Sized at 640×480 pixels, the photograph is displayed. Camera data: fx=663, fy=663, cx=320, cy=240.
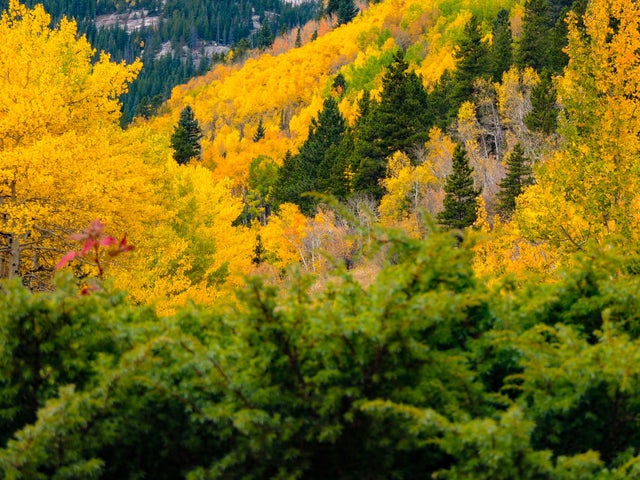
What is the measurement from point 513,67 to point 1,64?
35.9m

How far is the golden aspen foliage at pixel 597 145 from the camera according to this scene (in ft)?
35.4

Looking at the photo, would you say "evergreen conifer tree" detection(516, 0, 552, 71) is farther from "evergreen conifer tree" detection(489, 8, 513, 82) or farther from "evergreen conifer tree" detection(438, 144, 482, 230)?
"evergreen conifer tree" detection(438, 144, 482, 230)

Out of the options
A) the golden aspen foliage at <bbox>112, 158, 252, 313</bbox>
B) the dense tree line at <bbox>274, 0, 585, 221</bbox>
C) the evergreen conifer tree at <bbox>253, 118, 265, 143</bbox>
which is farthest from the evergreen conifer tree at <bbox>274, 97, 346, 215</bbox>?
the evergreen conifer tree at <bbox>253, 118, 265, 143</bbox>

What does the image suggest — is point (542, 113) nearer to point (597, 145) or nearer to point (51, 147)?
point (597, 145)

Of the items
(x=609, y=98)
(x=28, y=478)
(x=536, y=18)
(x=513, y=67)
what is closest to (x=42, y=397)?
(x=28, y=478)

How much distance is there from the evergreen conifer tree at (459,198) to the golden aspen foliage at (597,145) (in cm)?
1773

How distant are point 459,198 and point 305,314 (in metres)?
27.6

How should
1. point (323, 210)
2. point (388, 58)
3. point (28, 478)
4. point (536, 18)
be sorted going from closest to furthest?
point (28, 478), point (323, 210), point (536, 18), point (388, 58)

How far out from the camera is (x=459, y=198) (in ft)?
99.3

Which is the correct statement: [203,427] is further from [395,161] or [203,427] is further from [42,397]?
[395,161]

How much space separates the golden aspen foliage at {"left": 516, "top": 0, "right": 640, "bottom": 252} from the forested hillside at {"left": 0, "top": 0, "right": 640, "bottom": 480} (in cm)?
4

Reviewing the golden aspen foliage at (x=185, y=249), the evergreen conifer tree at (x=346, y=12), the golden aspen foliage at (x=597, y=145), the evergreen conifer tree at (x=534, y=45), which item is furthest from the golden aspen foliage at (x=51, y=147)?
the evergreen conifer tree at (x=346, y=12)

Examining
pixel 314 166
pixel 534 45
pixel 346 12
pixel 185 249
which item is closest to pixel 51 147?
pixel 185 249

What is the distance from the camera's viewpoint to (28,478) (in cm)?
312
